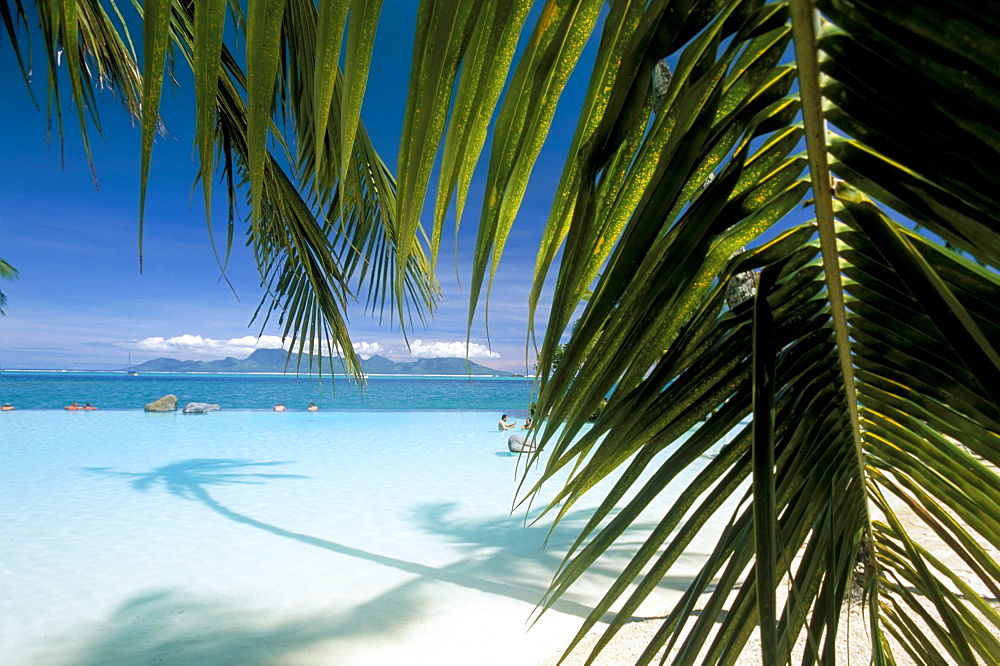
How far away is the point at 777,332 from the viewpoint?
53 centimetres

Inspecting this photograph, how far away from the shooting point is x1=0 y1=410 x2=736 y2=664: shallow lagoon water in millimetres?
3408

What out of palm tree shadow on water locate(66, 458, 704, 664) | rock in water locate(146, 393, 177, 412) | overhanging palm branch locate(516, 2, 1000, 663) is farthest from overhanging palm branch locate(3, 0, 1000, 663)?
rock in water locate(146, 393, 177, 412)

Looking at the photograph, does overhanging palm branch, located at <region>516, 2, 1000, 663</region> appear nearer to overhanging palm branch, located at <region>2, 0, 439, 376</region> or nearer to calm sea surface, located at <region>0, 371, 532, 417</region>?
overhanging palm branch, located at <region>2, 0, 439, 376</region>

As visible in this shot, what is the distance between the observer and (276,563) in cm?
484

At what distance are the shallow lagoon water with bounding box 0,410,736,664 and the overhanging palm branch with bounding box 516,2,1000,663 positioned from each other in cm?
98

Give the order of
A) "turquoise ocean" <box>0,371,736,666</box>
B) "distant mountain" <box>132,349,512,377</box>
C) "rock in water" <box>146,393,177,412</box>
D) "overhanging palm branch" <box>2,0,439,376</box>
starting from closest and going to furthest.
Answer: "overhanging palm branch" <box>2,0,439,376</box>
"turquoise ocean" <box>0,371,736,666</box>
"rock in water" <box>146,393,177,412</box>
"distant mountain" <box>132,349,512,377</box>

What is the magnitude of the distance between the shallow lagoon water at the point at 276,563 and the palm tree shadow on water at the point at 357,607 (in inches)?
0.6

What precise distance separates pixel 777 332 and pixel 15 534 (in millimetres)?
7558

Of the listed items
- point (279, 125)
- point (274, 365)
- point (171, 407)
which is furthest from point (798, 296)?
point (274, 365)

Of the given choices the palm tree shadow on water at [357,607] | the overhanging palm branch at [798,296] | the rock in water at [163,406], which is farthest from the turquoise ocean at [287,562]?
the rock in water at [163,406]

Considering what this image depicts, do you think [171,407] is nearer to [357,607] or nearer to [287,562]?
[287,562]

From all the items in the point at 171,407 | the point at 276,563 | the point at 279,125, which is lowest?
the point at 276,563

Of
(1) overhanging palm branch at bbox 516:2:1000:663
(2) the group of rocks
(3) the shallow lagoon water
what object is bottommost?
(3) the shallow lagoon water

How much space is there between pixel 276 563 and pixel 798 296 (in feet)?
17.2
